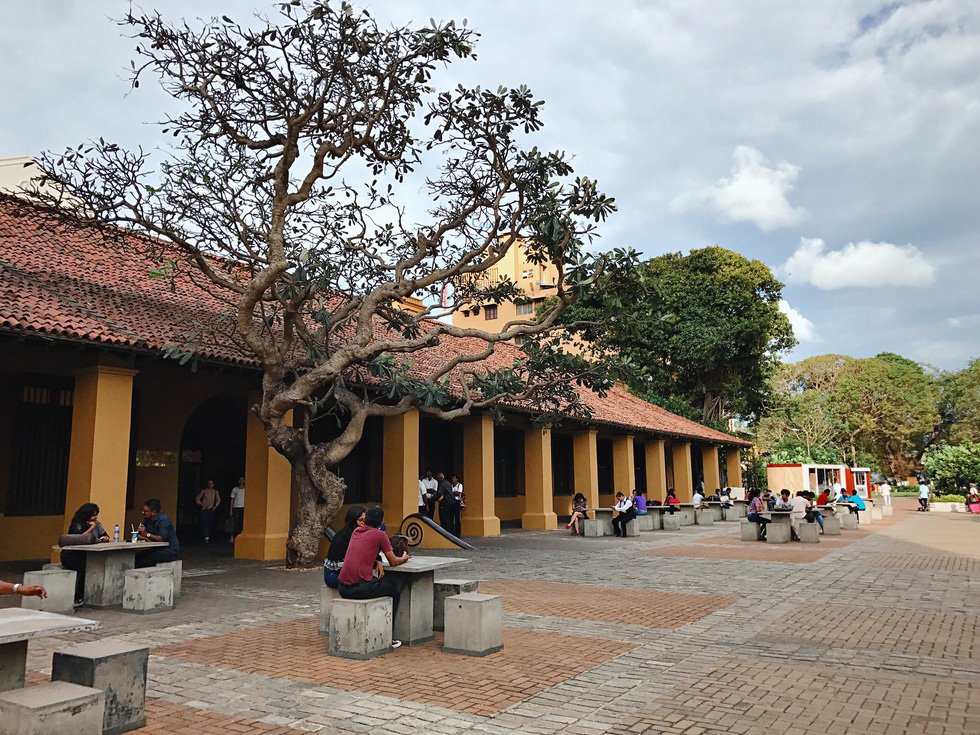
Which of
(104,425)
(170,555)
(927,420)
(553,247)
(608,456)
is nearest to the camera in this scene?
(170,555)

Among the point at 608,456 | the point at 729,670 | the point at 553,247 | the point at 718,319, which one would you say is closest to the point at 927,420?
the point at 718,319

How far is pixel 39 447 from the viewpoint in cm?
1336

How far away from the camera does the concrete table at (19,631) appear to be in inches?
154

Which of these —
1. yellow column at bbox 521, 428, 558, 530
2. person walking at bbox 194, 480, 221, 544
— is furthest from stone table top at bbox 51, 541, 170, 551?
yellow column at bbox 521, 428, 558, 530

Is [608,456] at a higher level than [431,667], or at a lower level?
higher

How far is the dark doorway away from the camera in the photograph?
1802 centimetres

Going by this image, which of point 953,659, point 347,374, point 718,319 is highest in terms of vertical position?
point 718,319

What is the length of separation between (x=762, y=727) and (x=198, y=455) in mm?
16588

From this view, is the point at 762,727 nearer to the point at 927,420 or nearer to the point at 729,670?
the point at 729,670

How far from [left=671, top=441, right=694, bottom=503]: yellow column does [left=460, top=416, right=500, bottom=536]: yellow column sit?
14.5 metres

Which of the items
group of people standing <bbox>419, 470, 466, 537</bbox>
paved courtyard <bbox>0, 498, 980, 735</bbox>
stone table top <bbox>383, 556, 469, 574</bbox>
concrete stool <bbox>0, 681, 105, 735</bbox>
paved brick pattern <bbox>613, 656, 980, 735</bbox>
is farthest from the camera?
group of people standing <bbox>419, 470, 466, 537</bbox>

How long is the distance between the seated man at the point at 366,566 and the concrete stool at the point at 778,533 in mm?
13304

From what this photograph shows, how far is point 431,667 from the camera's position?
5.92 metres

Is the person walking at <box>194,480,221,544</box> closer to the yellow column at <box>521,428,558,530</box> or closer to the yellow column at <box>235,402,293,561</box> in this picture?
the yellow column at <box>235,402,293,561</box>
